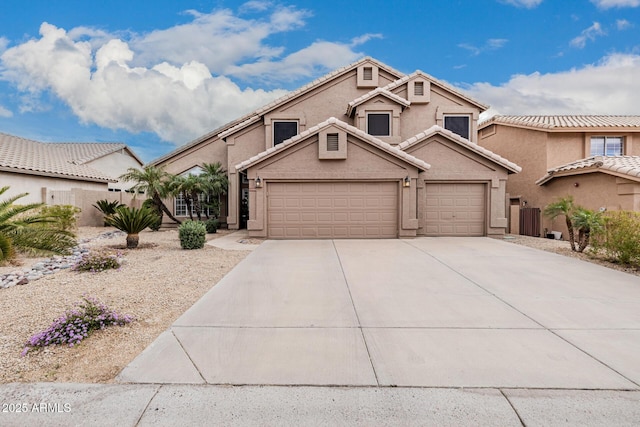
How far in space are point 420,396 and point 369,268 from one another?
5346 millimetres

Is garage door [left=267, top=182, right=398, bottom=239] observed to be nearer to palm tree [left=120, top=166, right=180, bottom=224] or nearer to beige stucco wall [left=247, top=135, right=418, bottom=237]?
beige stucco wall [left=247, top=135, right=418, bottom=237]

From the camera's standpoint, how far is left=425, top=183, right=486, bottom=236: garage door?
1473 centimetres

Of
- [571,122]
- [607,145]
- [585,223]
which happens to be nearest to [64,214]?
[585,223]

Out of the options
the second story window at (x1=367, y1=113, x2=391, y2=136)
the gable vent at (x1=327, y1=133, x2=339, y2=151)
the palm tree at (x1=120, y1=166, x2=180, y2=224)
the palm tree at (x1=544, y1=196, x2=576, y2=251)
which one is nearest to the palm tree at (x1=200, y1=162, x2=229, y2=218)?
the palm tree at (x1=120, y1=166, x2=180, y2=224)

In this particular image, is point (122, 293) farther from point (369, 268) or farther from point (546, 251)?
point (546, 251)

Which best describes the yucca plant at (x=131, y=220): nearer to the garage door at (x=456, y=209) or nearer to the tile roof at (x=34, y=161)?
the tile roof at (x=34, y=161)

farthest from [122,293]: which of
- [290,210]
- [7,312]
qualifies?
[290,210]

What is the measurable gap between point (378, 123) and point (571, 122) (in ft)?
35.4

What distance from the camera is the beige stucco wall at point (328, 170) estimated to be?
45.3 ft

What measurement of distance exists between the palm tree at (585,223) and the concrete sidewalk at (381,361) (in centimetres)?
367

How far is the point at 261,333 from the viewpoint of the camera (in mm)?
4469

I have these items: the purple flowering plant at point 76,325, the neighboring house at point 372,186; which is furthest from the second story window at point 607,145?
the purple flowering plant at point 76,325

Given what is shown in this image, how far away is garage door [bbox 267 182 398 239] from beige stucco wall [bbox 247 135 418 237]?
1.00 ft

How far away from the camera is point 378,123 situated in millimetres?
17656
